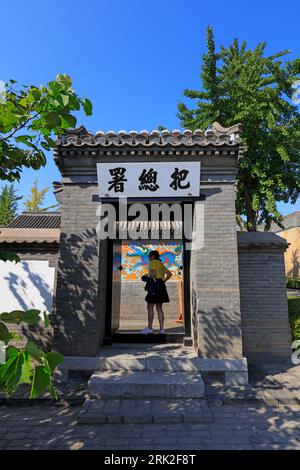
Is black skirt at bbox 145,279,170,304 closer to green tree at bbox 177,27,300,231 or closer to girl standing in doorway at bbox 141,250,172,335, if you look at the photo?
girl standing in doorway at bbox 141,250,172,335

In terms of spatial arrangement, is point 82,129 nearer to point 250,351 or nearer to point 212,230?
point 212,230

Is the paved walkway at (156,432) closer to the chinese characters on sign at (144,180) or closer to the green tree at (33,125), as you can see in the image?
the green tree at (33,125)

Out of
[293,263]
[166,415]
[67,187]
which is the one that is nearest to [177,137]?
[67,187]

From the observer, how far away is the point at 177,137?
17.7 ft

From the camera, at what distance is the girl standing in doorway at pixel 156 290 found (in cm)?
635

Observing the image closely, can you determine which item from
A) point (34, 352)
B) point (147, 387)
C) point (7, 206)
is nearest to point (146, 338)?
point (147, 387)

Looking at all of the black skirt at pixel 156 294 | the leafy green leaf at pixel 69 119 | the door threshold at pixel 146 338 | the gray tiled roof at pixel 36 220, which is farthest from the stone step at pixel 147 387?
the gray tiled roof at pixel 36 220

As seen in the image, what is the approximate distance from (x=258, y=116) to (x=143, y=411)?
37.1ft

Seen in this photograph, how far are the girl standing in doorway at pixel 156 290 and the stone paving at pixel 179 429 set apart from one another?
218cm

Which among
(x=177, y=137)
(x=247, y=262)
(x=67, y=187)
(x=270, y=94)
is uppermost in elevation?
Answer: (x=270, y=94)

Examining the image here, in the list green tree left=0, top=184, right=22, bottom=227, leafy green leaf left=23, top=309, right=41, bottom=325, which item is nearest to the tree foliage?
leafy green leaf left=23, top=309, right=41, bottom=325

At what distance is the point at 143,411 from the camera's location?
382cm

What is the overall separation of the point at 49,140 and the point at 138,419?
346 cm

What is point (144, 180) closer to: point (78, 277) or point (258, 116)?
point (78, 277)
